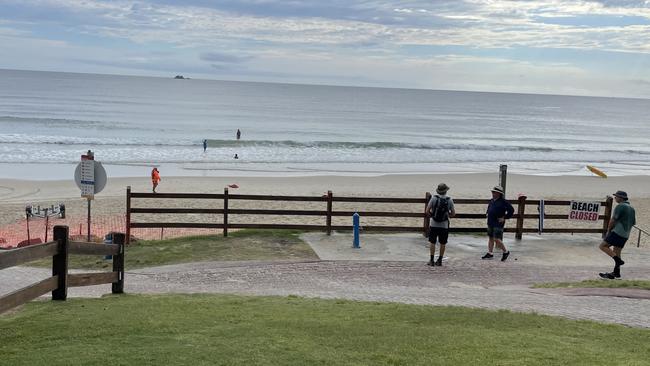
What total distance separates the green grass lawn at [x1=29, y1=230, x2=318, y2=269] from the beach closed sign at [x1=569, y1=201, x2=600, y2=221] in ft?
20.2

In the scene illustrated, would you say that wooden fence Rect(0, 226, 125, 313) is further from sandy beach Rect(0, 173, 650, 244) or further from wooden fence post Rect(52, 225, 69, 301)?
sandy beach Rect(0, 173, 650, 244)

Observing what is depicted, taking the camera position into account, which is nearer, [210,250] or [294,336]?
[294,336]

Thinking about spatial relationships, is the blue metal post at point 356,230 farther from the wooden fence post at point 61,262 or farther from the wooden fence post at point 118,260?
the wooden fence post at point 61,262

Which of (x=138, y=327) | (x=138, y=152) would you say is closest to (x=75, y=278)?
(x=138, y=327)

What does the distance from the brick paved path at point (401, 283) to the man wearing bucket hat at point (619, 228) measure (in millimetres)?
453

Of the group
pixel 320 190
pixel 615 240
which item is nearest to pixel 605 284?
pixel 615 240

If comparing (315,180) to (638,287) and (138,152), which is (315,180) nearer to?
(138,152)

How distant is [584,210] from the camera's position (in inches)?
585

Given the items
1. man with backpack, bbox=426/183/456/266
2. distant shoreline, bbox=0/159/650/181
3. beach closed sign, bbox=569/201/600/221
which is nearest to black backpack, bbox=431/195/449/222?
man with backpack, bbox=426/183/456/266

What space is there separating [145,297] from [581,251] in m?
10.3

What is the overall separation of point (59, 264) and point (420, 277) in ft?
22.0

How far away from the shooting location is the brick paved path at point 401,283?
9516 millimetres

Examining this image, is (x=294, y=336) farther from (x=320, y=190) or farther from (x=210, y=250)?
(x=320, y=190)

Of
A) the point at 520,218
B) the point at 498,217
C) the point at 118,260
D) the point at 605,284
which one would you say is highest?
the point at 498,217
